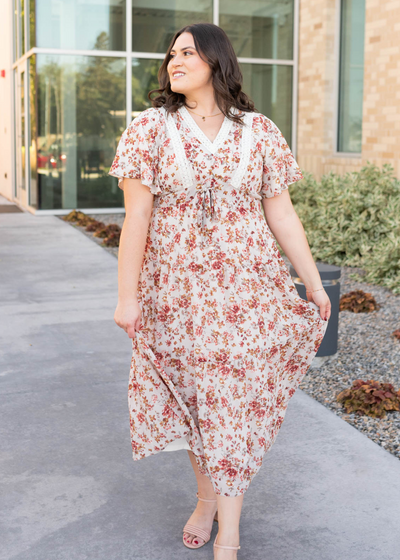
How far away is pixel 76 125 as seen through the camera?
1212cm

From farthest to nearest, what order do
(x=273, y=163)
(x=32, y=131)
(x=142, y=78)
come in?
(x=32, y=131) < (x=142, y=78) < (x=273, y=163)

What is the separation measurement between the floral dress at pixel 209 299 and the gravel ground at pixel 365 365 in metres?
1.25

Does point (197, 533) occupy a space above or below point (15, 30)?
below

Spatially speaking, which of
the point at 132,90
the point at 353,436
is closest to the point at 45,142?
the point at 132,90

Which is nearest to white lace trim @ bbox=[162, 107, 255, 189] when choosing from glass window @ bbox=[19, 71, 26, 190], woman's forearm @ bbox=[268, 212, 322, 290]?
woman's forearm @ bbox=[268, 212, 322, 290]

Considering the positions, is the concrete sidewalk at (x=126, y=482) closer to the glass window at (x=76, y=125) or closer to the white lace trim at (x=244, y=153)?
the white lace trim at (x=244, y=153)

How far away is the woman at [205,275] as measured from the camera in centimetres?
221

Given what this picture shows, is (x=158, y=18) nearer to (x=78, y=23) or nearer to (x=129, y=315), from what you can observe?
(x=78, y=23)

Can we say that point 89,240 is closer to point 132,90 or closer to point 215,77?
point 132,90

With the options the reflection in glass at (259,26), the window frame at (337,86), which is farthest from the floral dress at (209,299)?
the reflection in glass at (259,26)

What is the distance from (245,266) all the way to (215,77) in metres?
0.63

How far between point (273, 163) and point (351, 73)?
885cm

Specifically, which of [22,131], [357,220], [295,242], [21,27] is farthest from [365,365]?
[21,27]

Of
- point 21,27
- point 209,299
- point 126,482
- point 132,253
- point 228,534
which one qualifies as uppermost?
point 21,27
